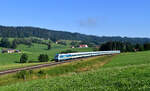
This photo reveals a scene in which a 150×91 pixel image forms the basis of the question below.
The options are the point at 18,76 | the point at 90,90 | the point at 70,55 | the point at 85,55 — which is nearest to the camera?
the point at 90,90

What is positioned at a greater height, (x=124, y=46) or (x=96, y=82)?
(x=96, y=82)

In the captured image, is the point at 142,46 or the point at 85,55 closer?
the point at 85,55

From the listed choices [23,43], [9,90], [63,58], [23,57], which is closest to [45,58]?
[23,57]

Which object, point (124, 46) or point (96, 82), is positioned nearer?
point (96, 82)

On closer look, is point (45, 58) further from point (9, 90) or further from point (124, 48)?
point (124, 48)

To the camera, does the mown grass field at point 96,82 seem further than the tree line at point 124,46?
No

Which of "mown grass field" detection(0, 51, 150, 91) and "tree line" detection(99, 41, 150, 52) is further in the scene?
"tree line" detection(99, 41, 150, 52)

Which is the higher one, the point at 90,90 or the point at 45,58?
the point at 90,90

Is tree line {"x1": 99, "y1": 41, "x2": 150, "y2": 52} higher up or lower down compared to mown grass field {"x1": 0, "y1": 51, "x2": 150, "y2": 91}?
lower down

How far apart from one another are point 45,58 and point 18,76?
176 ft

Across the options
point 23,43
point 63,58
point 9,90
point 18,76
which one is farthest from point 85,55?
point 23,43

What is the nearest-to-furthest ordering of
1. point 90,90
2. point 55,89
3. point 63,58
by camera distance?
point 90,90, point 55,89, point 63,58

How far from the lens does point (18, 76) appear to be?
26.0 meters

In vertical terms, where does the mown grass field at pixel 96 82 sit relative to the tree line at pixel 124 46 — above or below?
above
